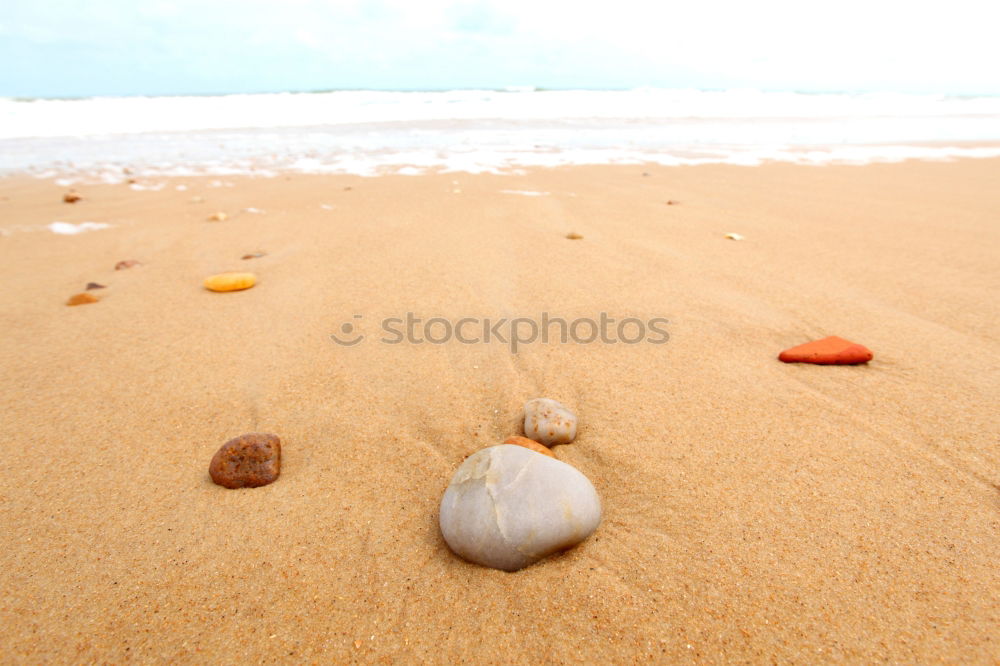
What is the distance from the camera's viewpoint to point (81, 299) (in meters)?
2.44

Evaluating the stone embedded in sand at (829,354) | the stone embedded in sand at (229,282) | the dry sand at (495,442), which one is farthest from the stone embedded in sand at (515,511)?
the stone embedded in sand at (229,282)

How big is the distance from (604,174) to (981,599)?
16.6 feet

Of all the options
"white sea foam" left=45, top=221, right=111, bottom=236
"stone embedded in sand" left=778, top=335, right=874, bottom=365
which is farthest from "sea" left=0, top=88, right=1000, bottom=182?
"stone embedded in sand" left=778, top=335, right=874, bottom=365

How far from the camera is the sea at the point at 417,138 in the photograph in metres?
6.73

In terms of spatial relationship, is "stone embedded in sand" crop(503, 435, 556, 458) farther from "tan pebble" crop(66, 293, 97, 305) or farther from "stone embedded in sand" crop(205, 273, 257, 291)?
"tan pebble" crop(66, 293, 97, 305)

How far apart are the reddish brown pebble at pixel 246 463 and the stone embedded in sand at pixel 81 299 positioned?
159cm

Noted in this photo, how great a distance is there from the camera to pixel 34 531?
1.19 meters

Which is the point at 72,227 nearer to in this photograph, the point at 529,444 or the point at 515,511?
the point at 529,444

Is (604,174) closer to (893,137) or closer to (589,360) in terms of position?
(589,360)

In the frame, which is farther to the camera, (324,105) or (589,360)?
(324,105)

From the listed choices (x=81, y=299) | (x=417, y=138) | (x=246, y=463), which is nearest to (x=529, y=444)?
(x=246, y=463)

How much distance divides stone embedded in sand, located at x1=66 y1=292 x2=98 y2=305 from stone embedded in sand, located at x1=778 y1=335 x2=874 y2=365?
280cm

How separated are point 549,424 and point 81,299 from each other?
2.23m

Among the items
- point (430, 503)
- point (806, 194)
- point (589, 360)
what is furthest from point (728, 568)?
point (806, 194)
